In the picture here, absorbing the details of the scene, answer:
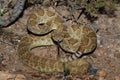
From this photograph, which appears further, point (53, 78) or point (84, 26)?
point (84, 26)

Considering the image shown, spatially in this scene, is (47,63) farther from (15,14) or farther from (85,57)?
(15,14)

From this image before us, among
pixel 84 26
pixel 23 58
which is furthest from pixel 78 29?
pixel 23 58

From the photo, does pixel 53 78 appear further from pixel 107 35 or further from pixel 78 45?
pixel 107 35

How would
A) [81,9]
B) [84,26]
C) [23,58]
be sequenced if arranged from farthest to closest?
[81,9] < [84,26] < [23,58]

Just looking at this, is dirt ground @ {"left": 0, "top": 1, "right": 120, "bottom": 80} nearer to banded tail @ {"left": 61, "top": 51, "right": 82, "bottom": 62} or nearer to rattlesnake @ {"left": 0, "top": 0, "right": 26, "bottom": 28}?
rattlesnake @ {"left": 0, "top": 0, "right": 26, "bottom": 28}

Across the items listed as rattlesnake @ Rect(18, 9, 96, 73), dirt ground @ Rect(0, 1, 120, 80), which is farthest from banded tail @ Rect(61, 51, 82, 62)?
dirt ground @ Rect(0, 1, 120, 80)

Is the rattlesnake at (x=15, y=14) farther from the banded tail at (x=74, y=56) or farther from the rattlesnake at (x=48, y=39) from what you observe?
the banded tail at (x=74, y=56)

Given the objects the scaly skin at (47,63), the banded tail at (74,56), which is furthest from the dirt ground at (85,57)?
the banded tail at (74,56)

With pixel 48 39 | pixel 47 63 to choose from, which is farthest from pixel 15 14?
pixel 47 63
